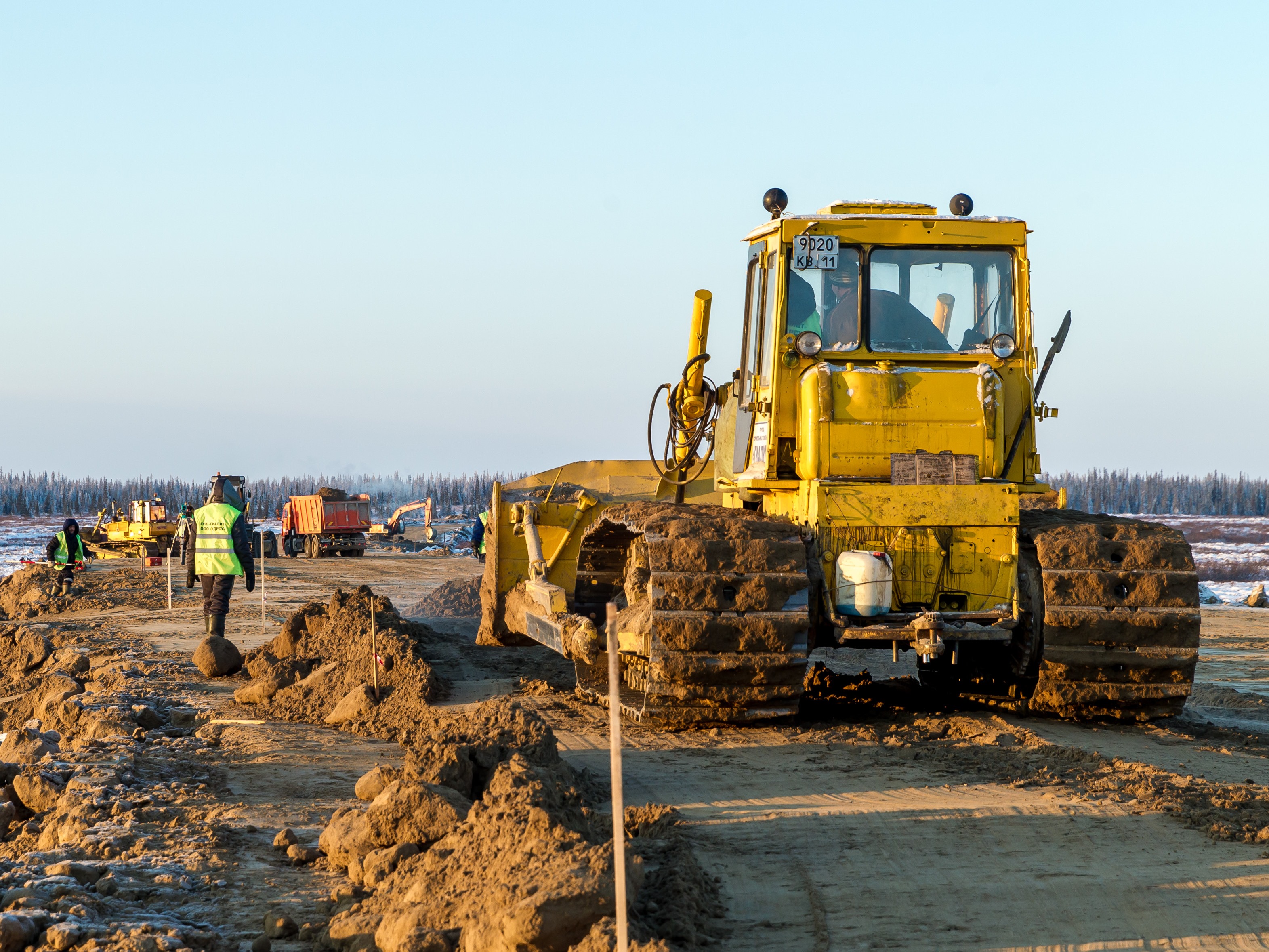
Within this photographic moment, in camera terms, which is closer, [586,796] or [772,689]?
[586,796]

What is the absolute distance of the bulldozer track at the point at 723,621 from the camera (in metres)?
8.44

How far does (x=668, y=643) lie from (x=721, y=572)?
0.59 m

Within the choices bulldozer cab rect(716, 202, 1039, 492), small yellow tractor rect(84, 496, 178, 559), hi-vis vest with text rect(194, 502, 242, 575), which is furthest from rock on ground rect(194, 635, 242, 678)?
small yellow tractor rect(84, 496, 178, 559)

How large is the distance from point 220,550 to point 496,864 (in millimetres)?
10037

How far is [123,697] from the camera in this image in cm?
1125

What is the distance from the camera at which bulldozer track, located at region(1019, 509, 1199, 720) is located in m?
8.79

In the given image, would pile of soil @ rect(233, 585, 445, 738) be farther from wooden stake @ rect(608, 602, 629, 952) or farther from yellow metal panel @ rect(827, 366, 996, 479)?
wooden stake @ rect(608, 602, 629, 952)

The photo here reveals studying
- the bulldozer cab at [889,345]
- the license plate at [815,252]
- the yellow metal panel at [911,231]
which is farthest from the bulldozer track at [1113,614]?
the license plate at [815,252]

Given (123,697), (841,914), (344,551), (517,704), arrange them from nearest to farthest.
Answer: (841,914), (517,704), (123,697), (344,551)

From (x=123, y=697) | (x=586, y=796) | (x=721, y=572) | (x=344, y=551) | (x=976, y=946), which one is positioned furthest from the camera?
(x=344, y=551)

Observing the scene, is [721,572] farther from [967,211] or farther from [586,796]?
[967,211]

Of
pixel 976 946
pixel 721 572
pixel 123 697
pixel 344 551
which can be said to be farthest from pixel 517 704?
pixel 344 551

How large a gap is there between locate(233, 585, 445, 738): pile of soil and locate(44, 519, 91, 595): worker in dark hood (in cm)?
1178

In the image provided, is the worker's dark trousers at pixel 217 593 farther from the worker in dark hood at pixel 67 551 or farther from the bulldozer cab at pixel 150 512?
the bulldozer cab at pixel 150 512
